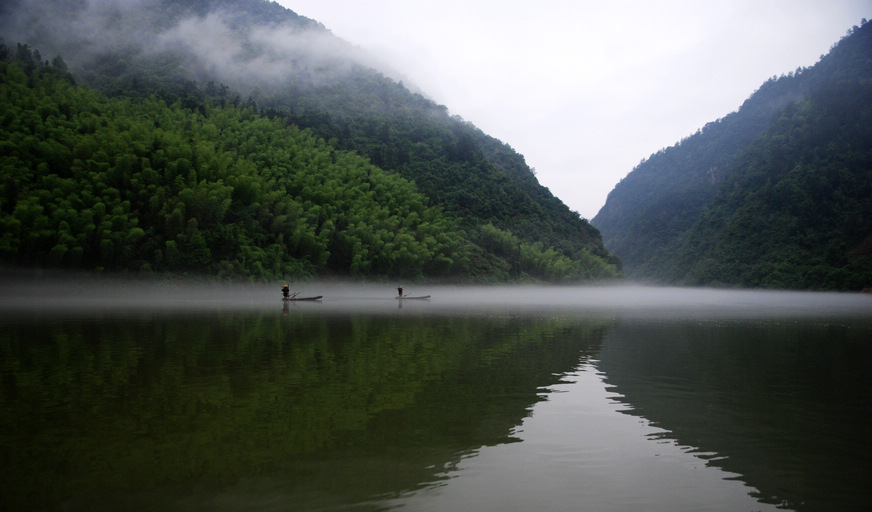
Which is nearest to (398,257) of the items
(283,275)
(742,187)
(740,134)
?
(283,275)

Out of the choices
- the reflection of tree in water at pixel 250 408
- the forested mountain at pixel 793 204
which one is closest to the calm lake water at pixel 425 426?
the reflection of tree in water at pixel 250 408

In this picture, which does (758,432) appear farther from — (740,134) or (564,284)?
(740,134)

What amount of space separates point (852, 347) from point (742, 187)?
107731mm

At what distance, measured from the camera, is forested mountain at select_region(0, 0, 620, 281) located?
41781 millimetres

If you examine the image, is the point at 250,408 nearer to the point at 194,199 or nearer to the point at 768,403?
the point at 768,403

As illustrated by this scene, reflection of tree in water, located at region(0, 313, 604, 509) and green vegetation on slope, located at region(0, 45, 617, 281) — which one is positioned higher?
green vegetation on slope, located at region(0, 45, 617, 281)

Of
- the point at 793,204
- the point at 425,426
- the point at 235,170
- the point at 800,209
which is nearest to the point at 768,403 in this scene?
the point at 425,426

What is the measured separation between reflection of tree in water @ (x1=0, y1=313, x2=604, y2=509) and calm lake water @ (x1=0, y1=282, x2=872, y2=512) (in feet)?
0.11

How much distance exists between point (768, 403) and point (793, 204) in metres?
100

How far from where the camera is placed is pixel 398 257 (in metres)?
55.6

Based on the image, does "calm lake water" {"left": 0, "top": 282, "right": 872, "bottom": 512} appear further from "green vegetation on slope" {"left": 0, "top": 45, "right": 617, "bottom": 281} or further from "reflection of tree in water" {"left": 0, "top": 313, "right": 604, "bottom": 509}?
"green vegetation on slope" {"left": 0, "top": 45, "right": 617, "bottom": 281}

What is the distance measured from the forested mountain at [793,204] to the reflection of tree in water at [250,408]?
78.5 m

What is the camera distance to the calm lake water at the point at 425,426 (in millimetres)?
4852

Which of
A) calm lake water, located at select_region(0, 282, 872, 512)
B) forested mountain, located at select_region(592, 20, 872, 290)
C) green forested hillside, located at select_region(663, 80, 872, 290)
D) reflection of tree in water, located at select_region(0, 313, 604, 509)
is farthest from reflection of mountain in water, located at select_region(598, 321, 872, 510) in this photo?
forested mountain, located at select_region(592, 20, 872, 290)
